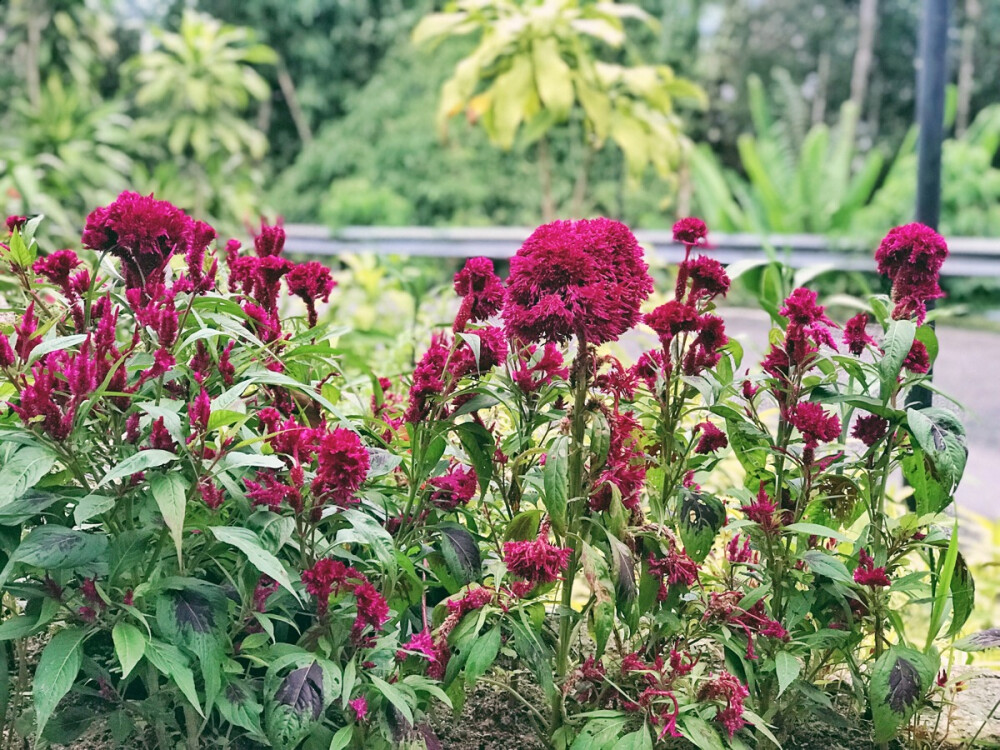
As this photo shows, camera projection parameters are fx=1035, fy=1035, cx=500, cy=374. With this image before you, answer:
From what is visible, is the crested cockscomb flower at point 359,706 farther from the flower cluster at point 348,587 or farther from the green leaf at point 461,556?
the green leaf at point 461,556

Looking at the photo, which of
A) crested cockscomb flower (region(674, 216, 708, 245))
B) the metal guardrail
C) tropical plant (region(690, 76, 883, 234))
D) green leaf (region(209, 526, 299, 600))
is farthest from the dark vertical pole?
tropical plant (region(690, 76, 883, 234))

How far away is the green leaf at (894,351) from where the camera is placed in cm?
131

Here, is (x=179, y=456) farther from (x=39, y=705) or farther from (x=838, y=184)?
(x=838, y=184)

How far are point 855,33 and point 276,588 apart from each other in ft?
37.6

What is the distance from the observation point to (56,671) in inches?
43.4

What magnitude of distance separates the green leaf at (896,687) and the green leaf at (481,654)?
52 centimetres

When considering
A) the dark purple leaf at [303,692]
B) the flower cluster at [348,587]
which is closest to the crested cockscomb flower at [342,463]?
the flower cluster at [348,587]

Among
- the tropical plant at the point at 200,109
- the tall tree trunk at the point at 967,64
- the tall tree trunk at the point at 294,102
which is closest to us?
the tropical plant at the point at 200,109

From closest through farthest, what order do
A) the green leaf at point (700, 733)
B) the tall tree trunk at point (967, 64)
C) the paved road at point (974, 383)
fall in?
the green leaf at point (700, 733) < the paved road at point (974, 383) < the tall tree trunk at point (967, 64)

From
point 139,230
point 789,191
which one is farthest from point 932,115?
point 789,191

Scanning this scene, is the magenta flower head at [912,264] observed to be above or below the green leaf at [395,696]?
above

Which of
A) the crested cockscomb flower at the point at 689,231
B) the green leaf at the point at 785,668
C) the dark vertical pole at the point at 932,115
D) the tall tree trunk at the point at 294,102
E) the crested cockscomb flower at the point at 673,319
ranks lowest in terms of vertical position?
the green leaf at the point at 785,668

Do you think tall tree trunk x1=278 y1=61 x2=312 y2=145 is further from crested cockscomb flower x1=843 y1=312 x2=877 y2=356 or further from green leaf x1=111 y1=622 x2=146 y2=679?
green leaf x1=111 y1=622 x2=146 y2=679

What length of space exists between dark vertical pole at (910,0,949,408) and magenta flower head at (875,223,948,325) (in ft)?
3.34
